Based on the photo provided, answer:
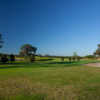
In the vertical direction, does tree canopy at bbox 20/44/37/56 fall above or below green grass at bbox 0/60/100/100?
above

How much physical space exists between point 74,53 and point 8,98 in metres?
48.0

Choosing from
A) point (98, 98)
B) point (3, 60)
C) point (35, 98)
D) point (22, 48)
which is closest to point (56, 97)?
point (35, 98)

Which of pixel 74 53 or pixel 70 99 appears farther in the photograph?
pixel 74 53

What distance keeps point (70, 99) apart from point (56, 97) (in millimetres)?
→ 457

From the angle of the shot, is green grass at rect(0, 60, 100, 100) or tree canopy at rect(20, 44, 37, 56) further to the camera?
tree canopy at rect(20, 44, 37, 56)

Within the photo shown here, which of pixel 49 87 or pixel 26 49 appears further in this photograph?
pixel 26 49

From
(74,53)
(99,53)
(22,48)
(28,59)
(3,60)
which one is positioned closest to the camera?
(3,60)

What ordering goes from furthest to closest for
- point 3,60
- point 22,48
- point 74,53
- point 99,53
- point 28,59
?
point 22,48 → point 99,53 → point 74,53 → point 28,59 → point 3,60

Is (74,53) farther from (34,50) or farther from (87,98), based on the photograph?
(87,98)

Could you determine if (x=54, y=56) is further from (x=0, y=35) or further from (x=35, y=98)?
(x=35, y=98)

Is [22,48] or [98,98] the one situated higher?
[22,48]

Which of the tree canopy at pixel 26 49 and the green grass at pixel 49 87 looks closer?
the green grass at pixel 49 87

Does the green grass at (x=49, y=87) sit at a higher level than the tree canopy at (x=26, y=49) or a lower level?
lower

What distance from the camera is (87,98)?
292 centimetres
